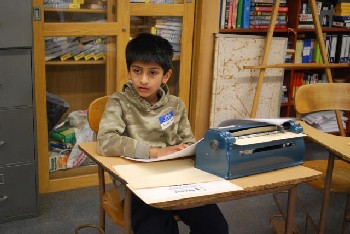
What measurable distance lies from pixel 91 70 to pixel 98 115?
1160mm

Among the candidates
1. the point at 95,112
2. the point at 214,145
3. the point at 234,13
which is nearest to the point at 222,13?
the point at 234,13

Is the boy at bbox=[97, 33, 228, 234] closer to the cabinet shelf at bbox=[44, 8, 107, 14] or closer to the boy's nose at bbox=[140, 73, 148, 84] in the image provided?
the boy's nose at bbox=[140, 73, 148, 84]

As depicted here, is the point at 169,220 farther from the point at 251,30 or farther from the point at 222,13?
the point at 251,30

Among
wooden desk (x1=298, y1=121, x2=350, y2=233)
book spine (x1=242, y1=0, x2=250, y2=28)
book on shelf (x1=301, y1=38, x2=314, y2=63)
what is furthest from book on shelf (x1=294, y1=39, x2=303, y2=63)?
wooden desk (x1=298, y1=121, x2=350, y2=233)

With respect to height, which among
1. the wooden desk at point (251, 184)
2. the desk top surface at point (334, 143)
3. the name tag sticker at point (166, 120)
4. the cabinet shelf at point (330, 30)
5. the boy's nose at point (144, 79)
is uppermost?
the cabinet shelf at point (330, 30)

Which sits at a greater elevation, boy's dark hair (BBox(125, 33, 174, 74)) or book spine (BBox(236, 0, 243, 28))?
book spine (BBox(236, 0, 243, 28))

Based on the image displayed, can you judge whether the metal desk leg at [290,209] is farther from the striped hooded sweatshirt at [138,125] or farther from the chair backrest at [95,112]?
the chair backrest at [95,112]

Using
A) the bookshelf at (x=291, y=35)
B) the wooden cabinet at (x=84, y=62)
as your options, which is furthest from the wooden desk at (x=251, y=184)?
the bookshelf at (x=291, y=35)

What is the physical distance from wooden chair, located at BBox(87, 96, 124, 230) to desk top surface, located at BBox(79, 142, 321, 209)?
0.24m

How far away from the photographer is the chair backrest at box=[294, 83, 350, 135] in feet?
7.76

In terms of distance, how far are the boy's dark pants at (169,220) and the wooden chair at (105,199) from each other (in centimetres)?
8

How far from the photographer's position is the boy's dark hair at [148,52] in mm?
1700

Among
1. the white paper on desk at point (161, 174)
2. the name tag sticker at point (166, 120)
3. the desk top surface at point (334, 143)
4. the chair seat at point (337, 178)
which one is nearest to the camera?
the white paper on desk at point (161, 174)

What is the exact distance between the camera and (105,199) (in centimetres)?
171
